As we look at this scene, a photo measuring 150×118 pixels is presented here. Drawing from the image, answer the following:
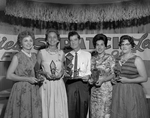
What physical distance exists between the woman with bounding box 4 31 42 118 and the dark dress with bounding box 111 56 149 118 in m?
0.77

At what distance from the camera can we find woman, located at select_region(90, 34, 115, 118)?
7.04ft

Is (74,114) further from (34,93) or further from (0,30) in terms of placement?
(0,30)

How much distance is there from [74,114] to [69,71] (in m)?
0.46

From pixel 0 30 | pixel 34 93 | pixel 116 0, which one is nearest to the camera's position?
pixel 34 93

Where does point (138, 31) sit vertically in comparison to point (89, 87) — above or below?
above

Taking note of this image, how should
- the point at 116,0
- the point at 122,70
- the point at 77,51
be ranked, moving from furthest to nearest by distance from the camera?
the point at 116,0, the point at 77,51, the point at 122,70

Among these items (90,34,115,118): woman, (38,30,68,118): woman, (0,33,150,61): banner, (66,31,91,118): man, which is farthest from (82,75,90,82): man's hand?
(0,33,150,61): banner

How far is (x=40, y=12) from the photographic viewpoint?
10.2ft

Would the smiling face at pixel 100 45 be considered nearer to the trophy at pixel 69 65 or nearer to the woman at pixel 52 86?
the trophy at pixel 69 65

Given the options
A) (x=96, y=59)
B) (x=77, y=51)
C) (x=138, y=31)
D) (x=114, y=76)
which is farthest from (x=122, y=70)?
(x=138, y=31)

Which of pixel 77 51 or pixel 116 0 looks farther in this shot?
pixel 116 0

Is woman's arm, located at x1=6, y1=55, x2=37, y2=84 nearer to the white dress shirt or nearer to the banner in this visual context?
the white dress shirt

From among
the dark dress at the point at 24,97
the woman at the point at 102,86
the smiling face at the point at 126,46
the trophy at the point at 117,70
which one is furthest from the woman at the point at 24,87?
the smiling face at the point at 126,46

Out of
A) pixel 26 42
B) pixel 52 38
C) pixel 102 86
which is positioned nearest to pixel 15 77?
pixel 26 42
